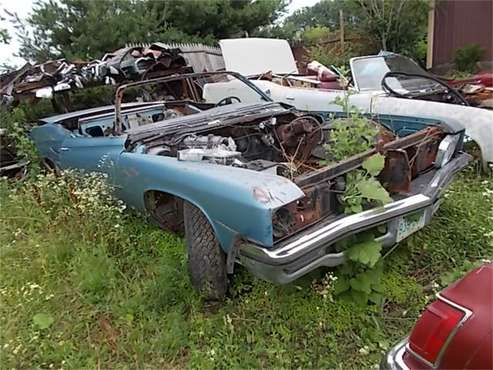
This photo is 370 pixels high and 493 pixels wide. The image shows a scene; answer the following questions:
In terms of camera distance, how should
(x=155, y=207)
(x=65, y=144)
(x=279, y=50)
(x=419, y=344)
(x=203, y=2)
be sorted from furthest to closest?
(x=203, y=2) → (x=279, y=50) → (x=65, y=144) → (x=155, y=207) → (x=419, y=344)

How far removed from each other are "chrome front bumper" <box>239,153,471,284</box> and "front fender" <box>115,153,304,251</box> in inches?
3.2

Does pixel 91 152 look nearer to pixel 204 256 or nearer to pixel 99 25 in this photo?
pixel 204 256

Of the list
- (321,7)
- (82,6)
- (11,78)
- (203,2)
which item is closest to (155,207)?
(11,78)

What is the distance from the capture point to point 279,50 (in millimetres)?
8695

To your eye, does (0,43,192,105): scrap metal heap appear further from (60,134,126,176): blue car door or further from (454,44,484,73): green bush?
(454,44,484,73): green bush

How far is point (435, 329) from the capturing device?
1.52 meters

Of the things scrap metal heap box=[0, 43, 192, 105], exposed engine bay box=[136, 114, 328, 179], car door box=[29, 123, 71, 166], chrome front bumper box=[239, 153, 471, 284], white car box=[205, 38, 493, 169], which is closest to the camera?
chrome front bumper box=[239, 153, 471, 284]

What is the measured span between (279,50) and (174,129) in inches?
224

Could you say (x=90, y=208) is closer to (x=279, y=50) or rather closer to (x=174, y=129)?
(x=174, y=129)

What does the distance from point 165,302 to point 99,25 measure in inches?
348

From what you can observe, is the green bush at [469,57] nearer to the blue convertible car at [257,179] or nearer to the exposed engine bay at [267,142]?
the blue convertible car at [257,179]

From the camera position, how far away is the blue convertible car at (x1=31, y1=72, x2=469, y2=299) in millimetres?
2293

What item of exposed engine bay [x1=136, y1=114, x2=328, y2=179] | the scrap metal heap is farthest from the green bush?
exposed engine bay [x1=136, y1=114, x2=328, y2=179]

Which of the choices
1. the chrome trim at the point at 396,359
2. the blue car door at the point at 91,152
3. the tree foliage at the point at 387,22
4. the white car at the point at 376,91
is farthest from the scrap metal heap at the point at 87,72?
the tree foliage at the point at 387,22
